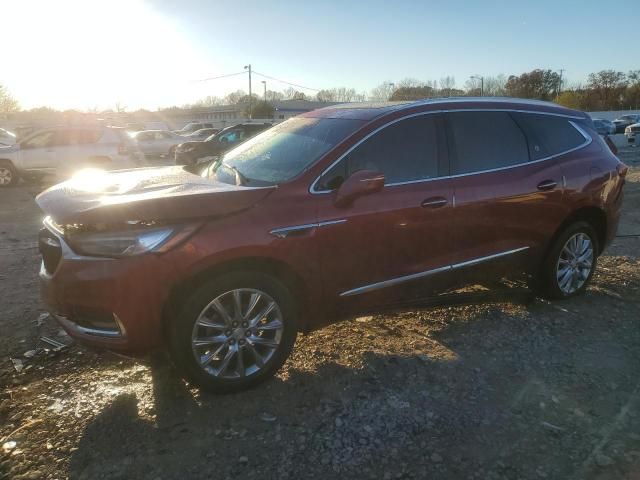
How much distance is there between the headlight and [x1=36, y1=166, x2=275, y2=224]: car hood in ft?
0.24

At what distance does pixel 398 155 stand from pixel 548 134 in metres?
1.74

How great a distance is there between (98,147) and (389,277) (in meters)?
12.3

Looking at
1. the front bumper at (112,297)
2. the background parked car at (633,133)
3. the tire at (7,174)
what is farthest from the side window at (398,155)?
the background parked car at (633,133)

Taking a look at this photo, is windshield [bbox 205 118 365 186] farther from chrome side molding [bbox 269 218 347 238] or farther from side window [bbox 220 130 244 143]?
side window [bbox 220 130 244 143]

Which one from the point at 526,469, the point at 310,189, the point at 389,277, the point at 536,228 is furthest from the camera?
the point at 536,228

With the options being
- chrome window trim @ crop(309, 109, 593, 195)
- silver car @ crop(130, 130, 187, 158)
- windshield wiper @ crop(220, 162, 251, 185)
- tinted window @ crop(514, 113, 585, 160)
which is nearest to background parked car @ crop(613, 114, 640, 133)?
silver car @ crop(130, 130, 187, 158)

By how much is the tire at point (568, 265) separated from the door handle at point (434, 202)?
1451mm

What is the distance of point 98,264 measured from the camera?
9.48 ft

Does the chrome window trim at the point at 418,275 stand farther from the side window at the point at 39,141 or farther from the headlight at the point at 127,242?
the side window at the point at 39,141

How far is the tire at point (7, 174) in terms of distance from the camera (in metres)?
14.2

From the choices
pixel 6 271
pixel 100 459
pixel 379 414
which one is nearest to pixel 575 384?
pixel 379 414

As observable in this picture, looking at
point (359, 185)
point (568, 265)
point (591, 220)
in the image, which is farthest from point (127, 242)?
point (591, 220)

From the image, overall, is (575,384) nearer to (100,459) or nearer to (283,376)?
(283,376)

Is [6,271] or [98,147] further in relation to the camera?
[98,147]
